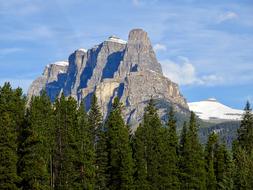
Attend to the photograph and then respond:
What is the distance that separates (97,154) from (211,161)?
27.6 meters

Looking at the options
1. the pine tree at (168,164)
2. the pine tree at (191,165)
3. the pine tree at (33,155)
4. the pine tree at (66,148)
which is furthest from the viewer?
the pine tree at (191,165)

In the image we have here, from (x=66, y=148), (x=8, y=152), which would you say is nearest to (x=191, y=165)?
(x=66, y=148)

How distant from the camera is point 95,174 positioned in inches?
3595

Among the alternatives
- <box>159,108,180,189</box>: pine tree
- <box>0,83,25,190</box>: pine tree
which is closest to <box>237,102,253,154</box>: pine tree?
<box>159,108,180,189</box>: pine tree

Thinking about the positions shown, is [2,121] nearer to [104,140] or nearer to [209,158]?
[104,140]

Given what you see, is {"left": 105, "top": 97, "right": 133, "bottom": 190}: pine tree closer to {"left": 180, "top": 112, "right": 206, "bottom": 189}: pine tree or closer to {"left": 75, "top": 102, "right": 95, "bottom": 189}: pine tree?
{"left": 75, "top": 102, "right": 95, "bottom": 189}: pine tree

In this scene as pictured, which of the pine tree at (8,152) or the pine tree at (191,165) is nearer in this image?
the pine tree at (8,152)

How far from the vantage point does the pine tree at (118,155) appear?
92688 mm

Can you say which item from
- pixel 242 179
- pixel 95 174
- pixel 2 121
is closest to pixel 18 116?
pixel 2 121

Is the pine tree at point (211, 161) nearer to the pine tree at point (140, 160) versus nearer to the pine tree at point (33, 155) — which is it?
the pine tree at point (140, 160)

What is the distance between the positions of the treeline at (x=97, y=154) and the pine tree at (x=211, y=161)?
0.63ft

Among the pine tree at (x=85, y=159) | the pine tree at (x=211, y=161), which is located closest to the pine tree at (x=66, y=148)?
the pine tree at (x=85, y=159)

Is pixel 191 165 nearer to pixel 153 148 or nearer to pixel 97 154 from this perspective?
pixel 153 148

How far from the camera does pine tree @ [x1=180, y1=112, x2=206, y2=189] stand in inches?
4117
